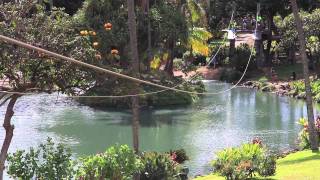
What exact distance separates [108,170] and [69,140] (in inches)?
620

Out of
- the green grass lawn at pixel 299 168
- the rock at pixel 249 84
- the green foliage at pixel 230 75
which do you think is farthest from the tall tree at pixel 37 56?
the green foliage at pixel 230 75

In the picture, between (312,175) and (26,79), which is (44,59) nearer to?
(26,79)

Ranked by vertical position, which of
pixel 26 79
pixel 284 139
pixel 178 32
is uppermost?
pixel 178 32

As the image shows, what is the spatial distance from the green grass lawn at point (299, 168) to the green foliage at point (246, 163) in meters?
0.42

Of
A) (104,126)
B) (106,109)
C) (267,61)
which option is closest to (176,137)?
(104,126)

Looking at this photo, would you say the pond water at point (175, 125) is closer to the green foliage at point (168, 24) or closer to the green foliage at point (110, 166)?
the green foliage at point (168, 24)

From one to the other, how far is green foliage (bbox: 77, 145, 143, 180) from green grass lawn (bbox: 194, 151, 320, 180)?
4.80 metres

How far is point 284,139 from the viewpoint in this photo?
3006 centimetres

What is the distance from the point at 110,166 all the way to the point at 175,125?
2062 centimetres

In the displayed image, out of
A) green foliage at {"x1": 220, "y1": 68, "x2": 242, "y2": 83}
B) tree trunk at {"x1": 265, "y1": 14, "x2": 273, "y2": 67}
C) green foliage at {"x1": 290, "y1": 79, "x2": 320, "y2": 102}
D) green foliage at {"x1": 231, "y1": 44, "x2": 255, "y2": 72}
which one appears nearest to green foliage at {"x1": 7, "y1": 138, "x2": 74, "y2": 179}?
green foliage at {"x1": 290, "y1": 79, "x2": 320, "y2": 102}

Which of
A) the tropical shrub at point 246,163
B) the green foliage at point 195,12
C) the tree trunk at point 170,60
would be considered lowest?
the tropical shrub at point 246,163

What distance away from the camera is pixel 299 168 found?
736 inches

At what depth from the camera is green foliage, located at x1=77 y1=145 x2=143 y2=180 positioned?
14789 millimetres

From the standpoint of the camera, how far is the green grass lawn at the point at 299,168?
1708 centimetres
